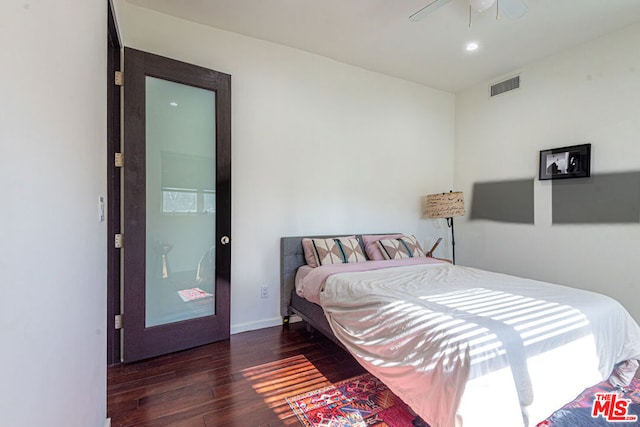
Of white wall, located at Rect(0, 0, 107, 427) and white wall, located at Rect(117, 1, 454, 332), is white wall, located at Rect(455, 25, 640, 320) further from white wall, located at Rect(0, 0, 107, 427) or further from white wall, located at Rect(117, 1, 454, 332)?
white wall, located at Rect(0, 0, 107, 427)

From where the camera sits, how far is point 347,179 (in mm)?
3666

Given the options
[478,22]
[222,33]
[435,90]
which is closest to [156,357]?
[222,33]

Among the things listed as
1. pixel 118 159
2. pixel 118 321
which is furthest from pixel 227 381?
pixel 118 159

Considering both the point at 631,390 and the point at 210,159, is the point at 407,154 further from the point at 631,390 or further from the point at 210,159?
the point at 631,390

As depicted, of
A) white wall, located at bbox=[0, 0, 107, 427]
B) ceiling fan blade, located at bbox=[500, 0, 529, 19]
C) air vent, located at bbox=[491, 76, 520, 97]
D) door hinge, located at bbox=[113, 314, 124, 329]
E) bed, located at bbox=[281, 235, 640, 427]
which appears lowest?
door hinge, located at bbox=[113, 314, 124, 329]

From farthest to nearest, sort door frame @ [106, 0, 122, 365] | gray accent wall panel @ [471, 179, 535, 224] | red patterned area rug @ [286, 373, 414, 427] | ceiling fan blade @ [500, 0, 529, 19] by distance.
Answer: gray accent wall panel @ [471, 179, 535, 224], door frame @ [106, 0, 122, 365], ceiling fan blade @ [500, 0, 529, 19], red patterned area rug @ [286, 373, 414, 427]

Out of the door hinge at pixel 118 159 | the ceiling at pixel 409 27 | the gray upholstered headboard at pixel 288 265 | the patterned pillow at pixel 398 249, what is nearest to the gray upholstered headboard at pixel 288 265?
the gray upholstered headboard at pixel 288 265

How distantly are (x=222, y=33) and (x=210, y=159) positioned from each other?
1.32 m

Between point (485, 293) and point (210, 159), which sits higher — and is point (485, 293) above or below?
below

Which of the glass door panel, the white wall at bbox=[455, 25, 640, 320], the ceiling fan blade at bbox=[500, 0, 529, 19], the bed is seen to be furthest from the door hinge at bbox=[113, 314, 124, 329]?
the white wall at bbox=[455, 25, 640, 320]

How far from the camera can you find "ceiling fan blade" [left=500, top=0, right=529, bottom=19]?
2096 mm

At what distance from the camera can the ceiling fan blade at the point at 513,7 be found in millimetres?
2096

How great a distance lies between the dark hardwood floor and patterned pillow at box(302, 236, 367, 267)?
78 cm

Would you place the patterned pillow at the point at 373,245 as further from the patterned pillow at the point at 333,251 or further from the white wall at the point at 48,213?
the white wall at the point at 48,213
